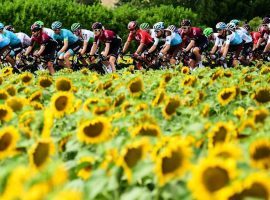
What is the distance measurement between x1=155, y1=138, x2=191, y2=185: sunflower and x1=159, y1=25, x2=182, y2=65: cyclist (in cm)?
1850

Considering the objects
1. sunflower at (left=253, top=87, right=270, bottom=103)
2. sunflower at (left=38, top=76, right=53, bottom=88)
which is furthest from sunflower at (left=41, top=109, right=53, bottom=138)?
sunflower at (left=38, top=76, right=53, bottom=88)

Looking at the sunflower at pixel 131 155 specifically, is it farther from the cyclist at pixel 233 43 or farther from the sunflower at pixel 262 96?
the cyclist at pixel 233 43

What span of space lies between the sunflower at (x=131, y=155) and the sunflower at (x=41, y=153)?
1.20 ft

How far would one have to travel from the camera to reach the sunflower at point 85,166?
3341 millimetres

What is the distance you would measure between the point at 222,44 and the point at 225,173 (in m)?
21.8

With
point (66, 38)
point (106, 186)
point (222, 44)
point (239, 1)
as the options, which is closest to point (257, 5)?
point (239, 1)

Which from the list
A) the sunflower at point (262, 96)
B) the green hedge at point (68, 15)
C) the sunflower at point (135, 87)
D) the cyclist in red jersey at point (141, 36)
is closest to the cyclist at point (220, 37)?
the cyclist in red jersey at point (141, 36)

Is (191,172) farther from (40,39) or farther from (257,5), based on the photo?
(257,5)

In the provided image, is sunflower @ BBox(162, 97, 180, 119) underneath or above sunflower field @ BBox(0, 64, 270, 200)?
underneath

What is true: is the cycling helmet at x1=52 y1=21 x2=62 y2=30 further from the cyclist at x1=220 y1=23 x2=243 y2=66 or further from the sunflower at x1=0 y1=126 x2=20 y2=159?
the sunflower at x1=0 y1=126 x2=20 y2=159

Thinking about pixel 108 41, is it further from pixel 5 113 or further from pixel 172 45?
pixel 5 113

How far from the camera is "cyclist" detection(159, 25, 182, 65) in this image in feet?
70.2

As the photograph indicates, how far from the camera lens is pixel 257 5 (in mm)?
52031

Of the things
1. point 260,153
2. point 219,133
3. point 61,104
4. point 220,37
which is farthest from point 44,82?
point 220,37
